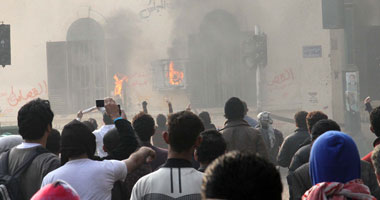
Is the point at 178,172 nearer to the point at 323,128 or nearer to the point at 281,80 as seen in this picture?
the point at 323,128

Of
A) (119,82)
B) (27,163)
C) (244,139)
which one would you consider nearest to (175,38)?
(119,82)

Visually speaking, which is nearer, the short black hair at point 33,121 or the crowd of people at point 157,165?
the crowd of people at point 157,165

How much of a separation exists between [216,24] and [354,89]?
224 inches

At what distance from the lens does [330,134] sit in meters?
2.85

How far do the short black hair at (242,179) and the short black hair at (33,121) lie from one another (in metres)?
2.06

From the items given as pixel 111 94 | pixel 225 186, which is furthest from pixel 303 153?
pixel 111 94

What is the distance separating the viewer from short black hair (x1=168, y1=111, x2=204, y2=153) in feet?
10.1

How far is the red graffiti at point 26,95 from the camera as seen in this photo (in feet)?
64.3

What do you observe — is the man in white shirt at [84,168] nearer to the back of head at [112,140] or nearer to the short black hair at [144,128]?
the back of head at [112,140]

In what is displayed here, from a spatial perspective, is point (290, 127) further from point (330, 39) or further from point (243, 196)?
point (243, 196)

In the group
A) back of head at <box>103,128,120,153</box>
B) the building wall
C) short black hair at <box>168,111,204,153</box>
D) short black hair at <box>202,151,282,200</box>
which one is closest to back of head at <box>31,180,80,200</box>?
short black hair at <box>202,151,282,200</box>

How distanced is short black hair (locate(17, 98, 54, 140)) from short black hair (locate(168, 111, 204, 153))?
0.83m

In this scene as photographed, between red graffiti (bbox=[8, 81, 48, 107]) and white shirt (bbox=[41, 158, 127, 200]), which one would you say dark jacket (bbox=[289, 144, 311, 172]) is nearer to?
white shirt (bbox=[41, 158, 127, 200])

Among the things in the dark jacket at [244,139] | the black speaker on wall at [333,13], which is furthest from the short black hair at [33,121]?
the black speaker on wall at [333,13]
